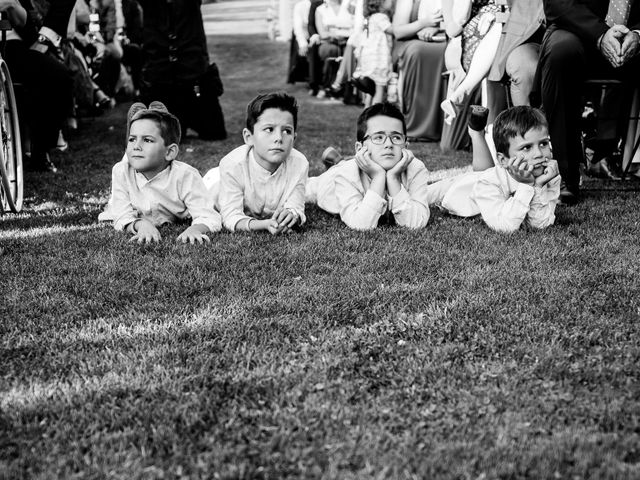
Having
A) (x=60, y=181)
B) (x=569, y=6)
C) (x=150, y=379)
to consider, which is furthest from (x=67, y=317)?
(x=569, y=6)

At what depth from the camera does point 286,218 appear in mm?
3934

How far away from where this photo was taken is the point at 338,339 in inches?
99.2

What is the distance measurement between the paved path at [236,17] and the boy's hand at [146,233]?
18.5 meters

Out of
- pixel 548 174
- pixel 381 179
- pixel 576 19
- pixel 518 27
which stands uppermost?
pixel 576 19

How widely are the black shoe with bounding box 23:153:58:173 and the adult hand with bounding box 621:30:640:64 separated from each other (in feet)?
14.1

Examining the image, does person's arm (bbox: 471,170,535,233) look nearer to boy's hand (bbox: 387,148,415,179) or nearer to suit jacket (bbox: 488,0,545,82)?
boy's hand (bbox: 387,148,415,179)

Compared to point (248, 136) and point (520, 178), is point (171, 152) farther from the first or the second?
point (520, 178)

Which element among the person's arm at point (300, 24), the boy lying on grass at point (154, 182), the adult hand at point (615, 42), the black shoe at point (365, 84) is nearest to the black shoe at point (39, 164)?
the boy lying on grass at point (154, 182)

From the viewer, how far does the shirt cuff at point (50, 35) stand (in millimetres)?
6145

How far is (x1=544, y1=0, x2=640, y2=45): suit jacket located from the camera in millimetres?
4492

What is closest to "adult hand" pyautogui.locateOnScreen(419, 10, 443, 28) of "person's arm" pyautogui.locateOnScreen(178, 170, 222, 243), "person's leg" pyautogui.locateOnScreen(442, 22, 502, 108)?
"person's leg" pyautogui.locateOnScreen(442, 22, 502, 108)

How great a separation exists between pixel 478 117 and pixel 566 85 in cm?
55

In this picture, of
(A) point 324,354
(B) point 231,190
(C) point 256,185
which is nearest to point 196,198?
(B) point 231,190

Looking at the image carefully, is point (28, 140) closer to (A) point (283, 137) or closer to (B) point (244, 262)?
(A) point (283, 137)
